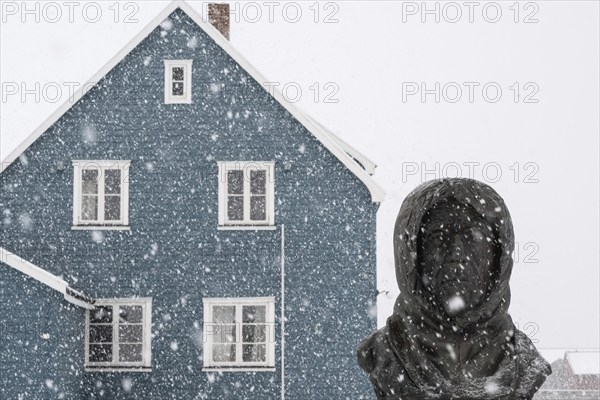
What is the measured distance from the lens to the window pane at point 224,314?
17.3 meters

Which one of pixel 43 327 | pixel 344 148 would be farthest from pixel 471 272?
pixel 344 148

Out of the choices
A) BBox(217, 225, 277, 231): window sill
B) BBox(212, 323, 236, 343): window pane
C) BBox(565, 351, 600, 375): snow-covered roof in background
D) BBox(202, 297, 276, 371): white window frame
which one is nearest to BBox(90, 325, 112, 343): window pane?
BBox(202, 297, 276, 371): white window frame

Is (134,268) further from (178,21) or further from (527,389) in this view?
(527,389)

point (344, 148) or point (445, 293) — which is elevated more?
point (344, 148)

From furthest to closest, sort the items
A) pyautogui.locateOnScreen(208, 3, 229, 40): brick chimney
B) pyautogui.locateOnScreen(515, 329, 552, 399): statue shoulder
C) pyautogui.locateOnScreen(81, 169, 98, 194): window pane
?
pyautogui.locateOnScreen(208, 3, 229, 40): brick chimney, pyautogui.locateOnScreen(81, 169, 98, 194): window pane, pyautogui.locateOnScreen(515, 329, 552, 399): statue shoulder

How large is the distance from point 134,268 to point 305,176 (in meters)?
3.47

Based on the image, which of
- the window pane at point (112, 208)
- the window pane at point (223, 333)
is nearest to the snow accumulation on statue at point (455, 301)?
the window pane at point (223, 333)

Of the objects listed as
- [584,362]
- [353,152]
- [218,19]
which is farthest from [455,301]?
[584,362]

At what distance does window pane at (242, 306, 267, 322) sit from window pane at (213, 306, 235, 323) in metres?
0.21

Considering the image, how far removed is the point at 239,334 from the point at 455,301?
538 inches

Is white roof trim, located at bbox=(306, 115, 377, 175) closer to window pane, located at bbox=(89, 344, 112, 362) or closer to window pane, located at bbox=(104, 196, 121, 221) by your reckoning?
window pane, located at bbox=(104, 196, 121, 221)

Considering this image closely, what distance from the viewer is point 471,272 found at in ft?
12.1

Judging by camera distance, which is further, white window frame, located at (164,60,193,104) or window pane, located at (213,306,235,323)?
white window frame, located at (164,60,193,104)

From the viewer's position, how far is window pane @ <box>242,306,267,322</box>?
1723 centimetres
